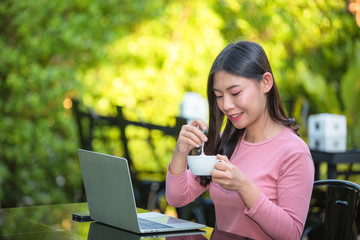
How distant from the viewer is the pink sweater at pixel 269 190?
62.0 inches

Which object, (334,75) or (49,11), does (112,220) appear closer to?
(49,11)

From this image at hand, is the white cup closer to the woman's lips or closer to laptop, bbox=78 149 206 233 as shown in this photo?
laptop, bbox=78 149 206 233

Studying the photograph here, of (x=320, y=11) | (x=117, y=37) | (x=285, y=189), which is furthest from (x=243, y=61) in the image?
(x=320, y=11)

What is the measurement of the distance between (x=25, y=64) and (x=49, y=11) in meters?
0.46

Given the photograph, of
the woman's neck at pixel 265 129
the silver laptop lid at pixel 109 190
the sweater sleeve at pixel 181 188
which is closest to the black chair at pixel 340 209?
the woman's neck at pixel 265 129

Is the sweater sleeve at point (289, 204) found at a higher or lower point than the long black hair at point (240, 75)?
lower

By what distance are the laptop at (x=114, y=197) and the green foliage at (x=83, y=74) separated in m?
2.94

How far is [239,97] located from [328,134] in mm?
2318

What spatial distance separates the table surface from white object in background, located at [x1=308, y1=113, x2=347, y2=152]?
2396 millimetres

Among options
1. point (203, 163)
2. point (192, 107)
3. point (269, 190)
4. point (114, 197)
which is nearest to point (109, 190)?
point (114, 197)

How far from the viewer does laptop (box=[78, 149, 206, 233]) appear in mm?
1458

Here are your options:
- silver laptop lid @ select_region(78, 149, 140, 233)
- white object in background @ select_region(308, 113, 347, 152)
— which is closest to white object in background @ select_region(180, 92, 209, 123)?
white object in background @ select_region(308, 113, 347, 152)

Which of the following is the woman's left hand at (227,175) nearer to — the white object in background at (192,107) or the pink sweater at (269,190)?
the pink sweater at (269,190)

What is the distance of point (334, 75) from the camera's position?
696 centimetres
